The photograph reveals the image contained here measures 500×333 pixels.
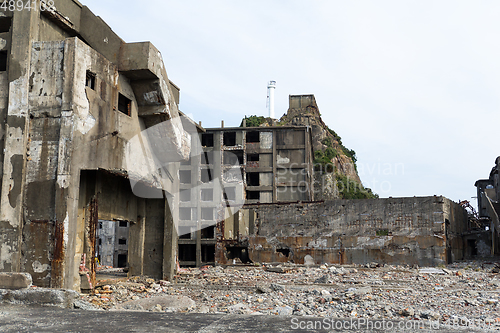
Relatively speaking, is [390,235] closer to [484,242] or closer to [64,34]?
[484,242]

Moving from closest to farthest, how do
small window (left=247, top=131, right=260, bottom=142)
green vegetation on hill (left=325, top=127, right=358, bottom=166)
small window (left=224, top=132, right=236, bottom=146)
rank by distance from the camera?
small window (left=224, top=132, right=236, bottom=146) < small window (left=247, top=131, right=260, bottom=142) < green vegetation on hill (left=325, top=127, right=358, bottom=166)

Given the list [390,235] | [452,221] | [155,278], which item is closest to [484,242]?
[452,221]

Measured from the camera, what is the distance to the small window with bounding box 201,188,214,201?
32406 millimetres

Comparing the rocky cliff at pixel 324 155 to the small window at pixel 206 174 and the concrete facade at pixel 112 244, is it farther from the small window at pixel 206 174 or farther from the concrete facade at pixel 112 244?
the concrete facade at pixel 112 244

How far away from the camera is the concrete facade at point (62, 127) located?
8.12 m

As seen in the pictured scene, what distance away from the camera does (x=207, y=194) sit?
32.5 meters

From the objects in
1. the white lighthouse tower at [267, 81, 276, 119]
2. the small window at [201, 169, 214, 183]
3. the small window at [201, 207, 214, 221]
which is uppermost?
the white lighthouse tower at [267, 81, 276, 119]

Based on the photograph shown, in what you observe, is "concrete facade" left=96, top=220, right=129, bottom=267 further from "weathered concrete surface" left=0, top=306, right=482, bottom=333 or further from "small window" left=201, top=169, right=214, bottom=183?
"weathered concrete surface" left=0, top=306, right=482, bottom=333

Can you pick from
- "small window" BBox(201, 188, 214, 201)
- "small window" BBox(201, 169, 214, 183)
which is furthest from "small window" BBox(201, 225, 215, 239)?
"small window" BBox(201, 169, 214, 183)

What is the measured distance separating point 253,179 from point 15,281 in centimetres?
2902

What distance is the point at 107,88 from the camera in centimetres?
956

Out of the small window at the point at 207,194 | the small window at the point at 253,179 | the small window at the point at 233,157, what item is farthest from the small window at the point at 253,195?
the small window at the point at 207,194

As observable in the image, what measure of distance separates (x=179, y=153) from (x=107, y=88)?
9.94 ft

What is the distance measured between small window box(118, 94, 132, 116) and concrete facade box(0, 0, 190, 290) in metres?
0.02
